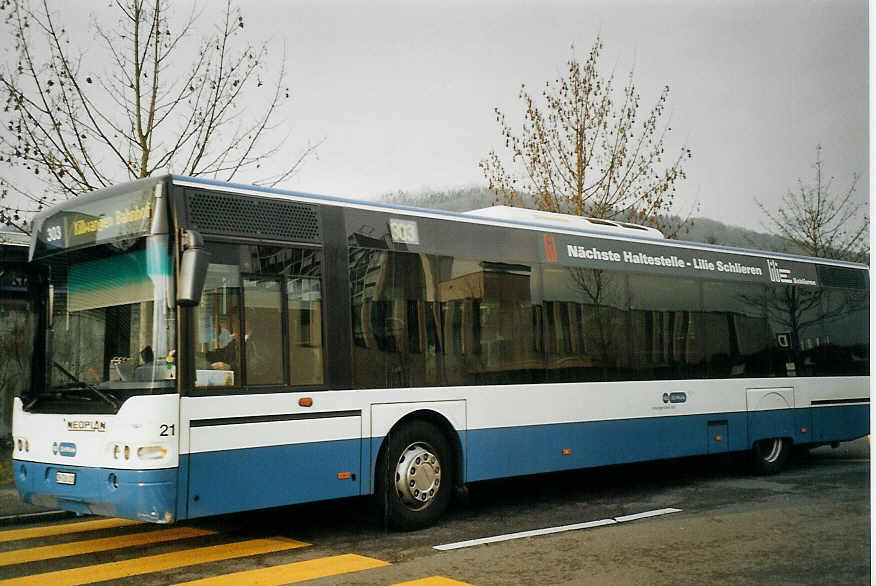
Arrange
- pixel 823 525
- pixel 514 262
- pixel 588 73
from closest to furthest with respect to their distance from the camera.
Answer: pixel 823 525
pixel 514 262
pixel 588 73

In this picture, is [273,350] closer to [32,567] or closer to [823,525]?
[32,567]

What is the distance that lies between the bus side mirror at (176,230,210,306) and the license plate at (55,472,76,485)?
1748 millimetres

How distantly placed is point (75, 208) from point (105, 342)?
138 centimetres

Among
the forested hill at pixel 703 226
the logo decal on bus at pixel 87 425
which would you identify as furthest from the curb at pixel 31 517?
the forested hill at pixel 703 226

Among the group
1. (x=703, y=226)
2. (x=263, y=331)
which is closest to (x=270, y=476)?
(x=263, y=331)

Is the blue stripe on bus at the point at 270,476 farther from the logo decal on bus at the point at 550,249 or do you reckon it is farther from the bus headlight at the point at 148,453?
the logo decal on bus at the point at 550,249

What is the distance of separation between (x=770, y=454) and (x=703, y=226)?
12.0 ft

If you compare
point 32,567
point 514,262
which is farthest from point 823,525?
point 32,567

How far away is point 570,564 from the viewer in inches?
271

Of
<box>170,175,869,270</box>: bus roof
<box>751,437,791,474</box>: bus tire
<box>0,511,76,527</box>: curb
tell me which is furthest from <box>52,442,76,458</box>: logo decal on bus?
<box>751,437,791,474</box>: bus tire

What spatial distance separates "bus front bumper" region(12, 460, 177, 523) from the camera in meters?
6.70

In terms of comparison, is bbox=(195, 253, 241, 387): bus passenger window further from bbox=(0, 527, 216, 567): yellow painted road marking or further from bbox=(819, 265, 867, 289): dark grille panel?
bbox=(819, 265, 867, 289): dark grille panel

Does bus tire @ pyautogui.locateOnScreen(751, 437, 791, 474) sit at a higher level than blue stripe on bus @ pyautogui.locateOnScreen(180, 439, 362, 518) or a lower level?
lower

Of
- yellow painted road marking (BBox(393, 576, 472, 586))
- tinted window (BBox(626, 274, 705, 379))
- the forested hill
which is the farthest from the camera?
tinted window (BBox(626, 274, 705, 379))
